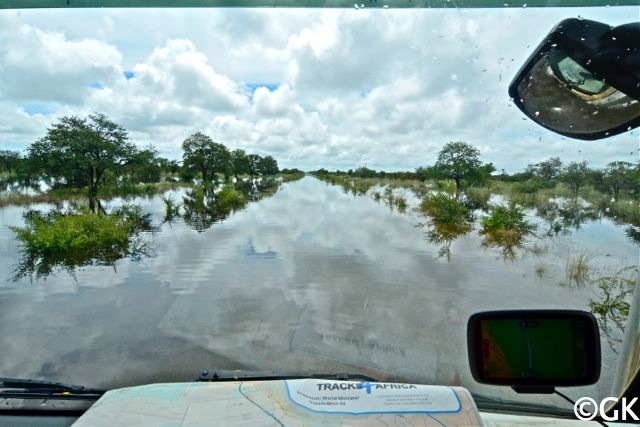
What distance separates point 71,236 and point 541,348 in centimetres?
420

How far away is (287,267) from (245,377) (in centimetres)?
619

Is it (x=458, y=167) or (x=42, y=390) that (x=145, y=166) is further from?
(x=458, y=167)

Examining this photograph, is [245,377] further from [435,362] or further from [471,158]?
[471,158]

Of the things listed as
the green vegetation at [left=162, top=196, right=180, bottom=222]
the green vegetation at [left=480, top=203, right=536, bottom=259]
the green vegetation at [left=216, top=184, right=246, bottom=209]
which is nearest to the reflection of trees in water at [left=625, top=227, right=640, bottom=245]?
the green vegetation at [left=480, top=203, right=536, bottom=259]

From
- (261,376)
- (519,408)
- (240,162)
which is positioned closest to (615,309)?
(519,408)

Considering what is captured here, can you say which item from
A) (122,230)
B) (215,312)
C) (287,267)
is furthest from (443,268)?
(122,230)

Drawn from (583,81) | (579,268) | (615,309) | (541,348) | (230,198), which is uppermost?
(583,81)

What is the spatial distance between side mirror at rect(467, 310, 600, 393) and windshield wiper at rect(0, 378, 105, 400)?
107cm

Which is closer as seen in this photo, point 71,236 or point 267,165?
point 71,236

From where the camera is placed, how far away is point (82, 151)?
9.16 ft

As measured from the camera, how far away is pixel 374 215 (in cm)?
1478

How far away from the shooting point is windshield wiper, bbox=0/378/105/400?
3.33ft

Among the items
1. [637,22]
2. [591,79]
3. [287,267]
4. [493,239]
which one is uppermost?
[637,22]

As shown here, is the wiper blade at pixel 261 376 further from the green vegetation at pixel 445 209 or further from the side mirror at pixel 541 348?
the green vegetation at pixel 445 209
